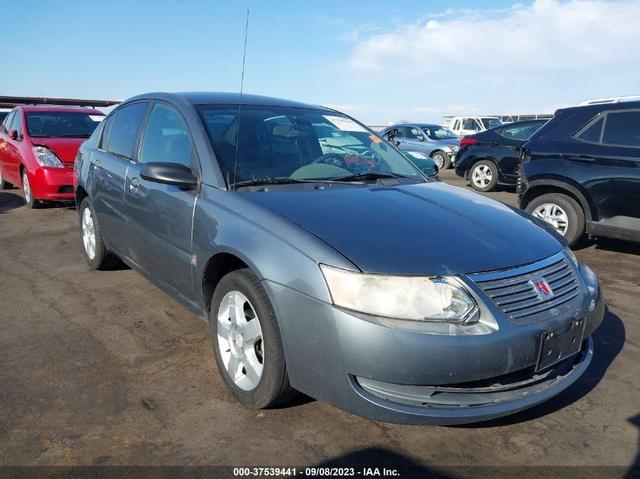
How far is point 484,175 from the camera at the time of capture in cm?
1161

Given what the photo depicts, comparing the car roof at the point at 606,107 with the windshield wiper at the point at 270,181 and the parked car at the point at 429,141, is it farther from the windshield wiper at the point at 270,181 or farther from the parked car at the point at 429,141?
the parked car at the point at 429,141

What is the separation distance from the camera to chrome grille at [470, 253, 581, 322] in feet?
7.62

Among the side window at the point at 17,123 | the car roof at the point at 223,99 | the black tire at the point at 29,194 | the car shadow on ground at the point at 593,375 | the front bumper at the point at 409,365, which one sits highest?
the car roof at the point at 223,99

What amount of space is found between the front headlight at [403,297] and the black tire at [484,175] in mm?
9719

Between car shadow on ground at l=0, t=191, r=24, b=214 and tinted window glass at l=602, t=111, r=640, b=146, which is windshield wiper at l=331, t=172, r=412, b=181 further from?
car shadow on ground at l=0, t=191, r=24, b=214

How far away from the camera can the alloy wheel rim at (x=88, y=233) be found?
16.2 feet

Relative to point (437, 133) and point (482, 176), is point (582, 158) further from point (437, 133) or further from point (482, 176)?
point (437, 133)

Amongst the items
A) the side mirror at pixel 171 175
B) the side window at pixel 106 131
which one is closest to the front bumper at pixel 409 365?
the side mirror at pixel 171 175

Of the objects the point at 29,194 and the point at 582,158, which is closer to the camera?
the point at 582,158

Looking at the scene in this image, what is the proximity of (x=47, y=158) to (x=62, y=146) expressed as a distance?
0.96ft

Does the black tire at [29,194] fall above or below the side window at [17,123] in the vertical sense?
below

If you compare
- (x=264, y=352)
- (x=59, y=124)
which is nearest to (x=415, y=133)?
(x=59, y=124)

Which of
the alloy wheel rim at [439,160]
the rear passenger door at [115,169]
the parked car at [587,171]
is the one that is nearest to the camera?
the rear passenger door at [115,169]

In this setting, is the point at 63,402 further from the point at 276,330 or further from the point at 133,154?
the point at 133,154
